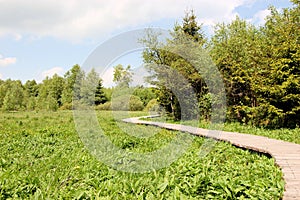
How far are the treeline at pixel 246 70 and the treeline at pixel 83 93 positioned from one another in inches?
96.1

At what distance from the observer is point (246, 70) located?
1409 centimetres

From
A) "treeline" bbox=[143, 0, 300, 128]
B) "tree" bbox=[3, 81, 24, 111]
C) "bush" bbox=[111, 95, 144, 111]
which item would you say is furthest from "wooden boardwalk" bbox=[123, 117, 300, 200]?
"tree" bbox=[3, 81, 24, 111]

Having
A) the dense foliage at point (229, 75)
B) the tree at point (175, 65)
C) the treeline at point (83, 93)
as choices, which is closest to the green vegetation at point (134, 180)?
the treeline at point (83, 93)

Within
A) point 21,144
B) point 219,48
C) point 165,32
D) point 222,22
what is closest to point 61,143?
point 21,144

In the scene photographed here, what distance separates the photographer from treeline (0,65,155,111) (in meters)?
18.2

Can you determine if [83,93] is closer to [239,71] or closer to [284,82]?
[239,71]

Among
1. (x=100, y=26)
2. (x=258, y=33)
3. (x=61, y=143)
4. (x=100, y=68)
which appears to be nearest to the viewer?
(x=100, y=26)

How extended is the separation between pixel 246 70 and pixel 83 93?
9.50m

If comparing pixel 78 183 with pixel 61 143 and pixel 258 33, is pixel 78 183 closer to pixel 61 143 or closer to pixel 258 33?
pixel 61 143

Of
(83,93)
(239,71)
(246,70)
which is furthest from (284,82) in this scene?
(83,93)

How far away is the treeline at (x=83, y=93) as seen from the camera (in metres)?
18.2

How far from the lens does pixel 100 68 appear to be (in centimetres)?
832

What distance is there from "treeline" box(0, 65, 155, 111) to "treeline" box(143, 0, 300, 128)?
8.01 ft

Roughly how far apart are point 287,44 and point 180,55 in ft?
21.8
